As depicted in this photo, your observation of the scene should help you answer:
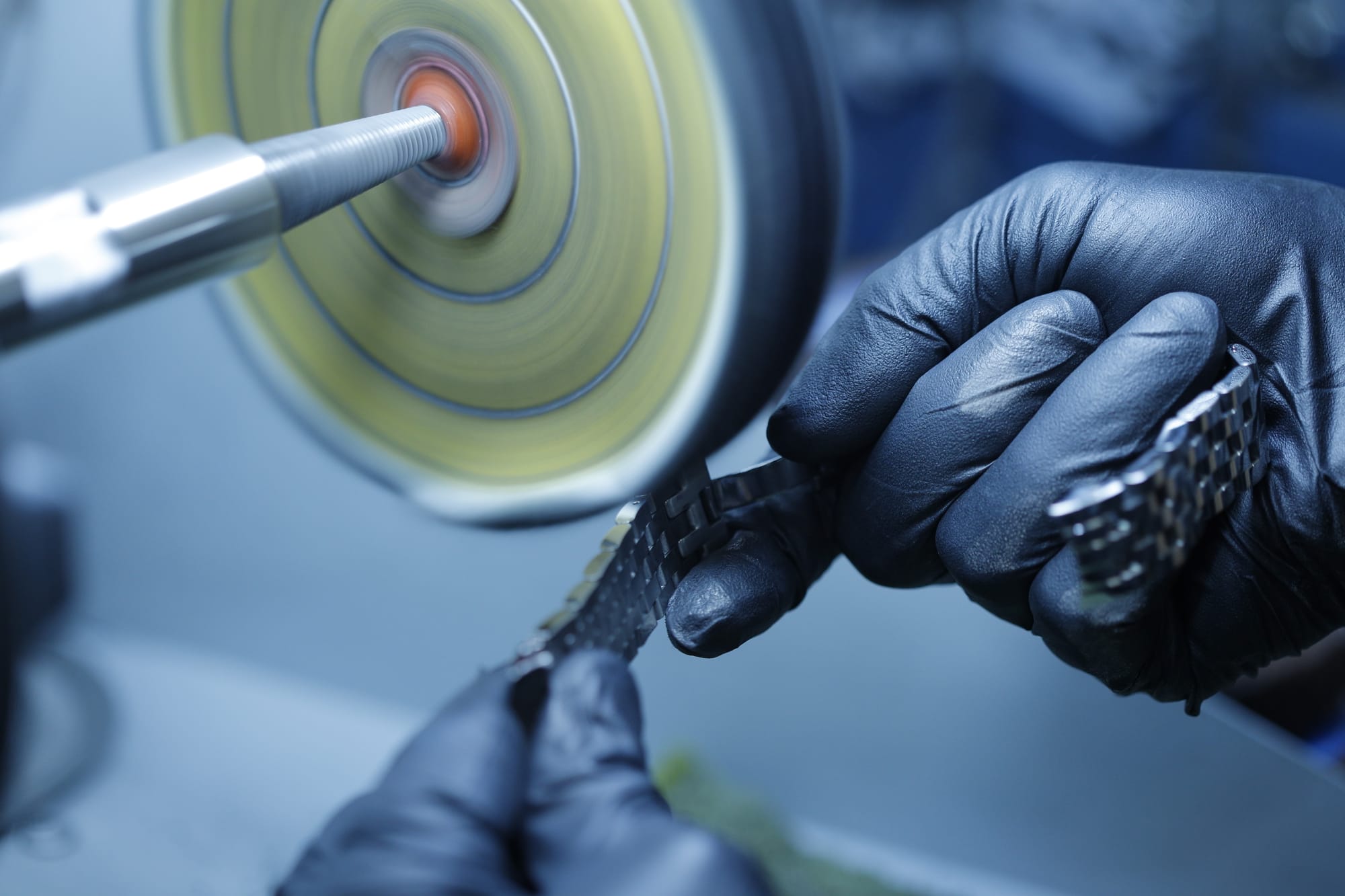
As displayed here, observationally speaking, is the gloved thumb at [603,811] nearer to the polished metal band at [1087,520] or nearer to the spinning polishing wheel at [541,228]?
the polished metal band at [1087,520]

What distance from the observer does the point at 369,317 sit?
762 millimetres

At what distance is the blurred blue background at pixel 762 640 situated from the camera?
0.77 meters

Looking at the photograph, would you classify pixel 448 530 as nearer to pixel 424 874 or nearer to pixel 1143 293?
pixel 424 874

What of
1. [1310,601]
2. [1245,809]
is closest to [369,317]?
[1310,601]

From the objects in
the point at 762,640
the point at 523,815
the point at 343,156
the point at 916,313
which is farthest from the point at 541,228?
the point at 762,640

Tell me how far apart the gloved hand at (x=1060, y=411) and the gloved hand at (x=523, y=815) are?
0.10 metres

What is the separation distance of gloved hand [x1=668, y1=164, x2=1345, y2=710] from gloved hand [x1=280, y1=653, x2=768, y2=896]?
10 cm

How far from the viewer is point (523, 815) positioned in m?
0.51

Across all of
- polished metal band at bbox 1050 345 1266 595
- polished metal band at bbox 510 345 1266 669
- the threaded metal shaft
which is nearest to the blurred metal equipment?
the threaded metal shaft

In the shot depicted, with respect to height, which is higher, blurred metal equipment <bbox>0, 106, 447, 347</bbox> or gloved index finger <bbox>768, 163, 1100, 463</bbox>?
blurred metal equipment <bbox>0, 106, 447, 347</bbox>

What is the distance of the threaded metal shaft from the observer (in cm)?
52

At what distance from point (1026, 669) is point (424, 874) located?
32.4 inches

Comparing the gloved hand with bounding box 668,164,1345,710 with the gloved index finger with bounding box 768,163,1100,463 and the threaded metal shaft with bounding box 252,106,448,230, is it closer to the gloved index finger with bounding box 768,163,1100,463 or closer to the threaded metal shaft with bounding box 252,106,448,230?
the gloved index finger with bounding box 768,163,1100,463

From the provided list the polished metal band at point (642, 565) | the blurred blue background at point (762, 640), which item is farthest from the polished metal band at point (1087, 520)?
the blurred blue background at point (762, 640)
